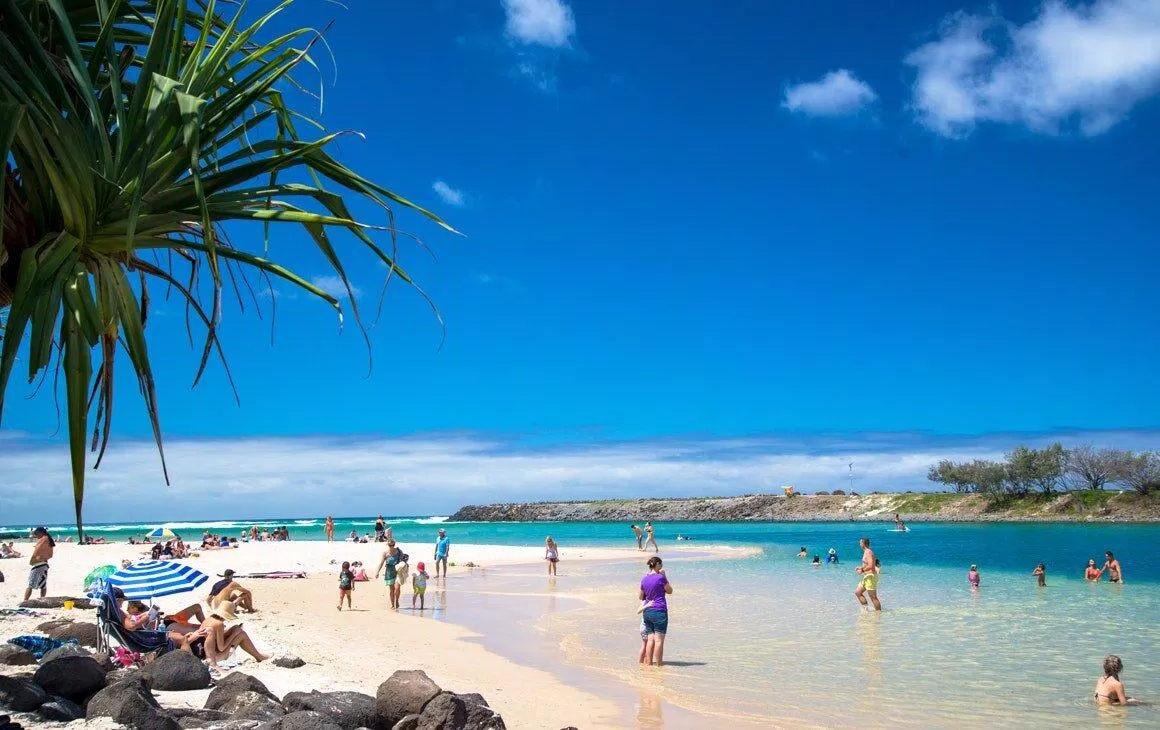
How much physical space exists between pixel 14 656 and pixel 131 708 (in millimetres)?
3082

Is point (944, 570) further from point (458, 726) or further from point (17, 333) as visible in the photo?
point (17, 333)

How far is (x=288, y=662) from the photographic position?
10.1 metres

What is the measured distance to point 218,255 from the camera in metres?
3.72

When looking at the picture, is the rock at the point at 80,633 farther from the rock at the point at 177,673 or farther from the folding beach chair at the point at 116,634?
the rock at the point at 177,673

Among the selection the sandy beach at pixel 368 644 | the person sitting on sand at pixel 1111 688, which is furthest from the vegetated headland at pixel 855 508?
the person sitting on sand at pixel 1111 688

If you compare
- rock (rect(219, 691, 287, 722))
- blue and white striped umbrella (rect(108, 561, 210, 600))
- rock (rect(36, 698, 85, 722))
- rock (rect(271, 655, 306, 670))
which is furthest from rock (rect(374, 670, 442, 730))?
blue and white striped umbrella (rect(108, 561, 210, 600))

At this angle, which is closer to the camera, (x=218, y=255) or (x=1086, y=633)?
(x=218, y=255)

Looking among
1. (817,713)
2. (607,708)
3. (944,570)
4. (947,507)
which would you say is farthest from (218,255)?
(947,507)

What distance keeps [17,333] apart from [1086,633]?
17.1 metres

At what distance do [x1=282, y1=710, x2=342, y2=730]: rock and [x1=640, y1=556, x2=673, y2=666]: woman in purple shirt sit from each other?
582 centimetres

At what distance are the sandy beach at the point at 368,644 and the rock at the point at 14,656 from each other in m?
1.72

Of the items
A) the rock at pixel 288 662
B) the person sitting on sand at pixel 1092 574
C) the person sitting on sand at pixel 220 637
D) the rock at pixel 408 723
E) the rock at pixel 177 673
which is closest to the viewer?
the rock at pixel 408 723

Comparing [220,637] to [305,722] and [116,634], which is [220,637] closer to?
[116,634]

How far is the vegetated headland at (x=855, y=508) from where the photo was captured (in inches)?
3135
